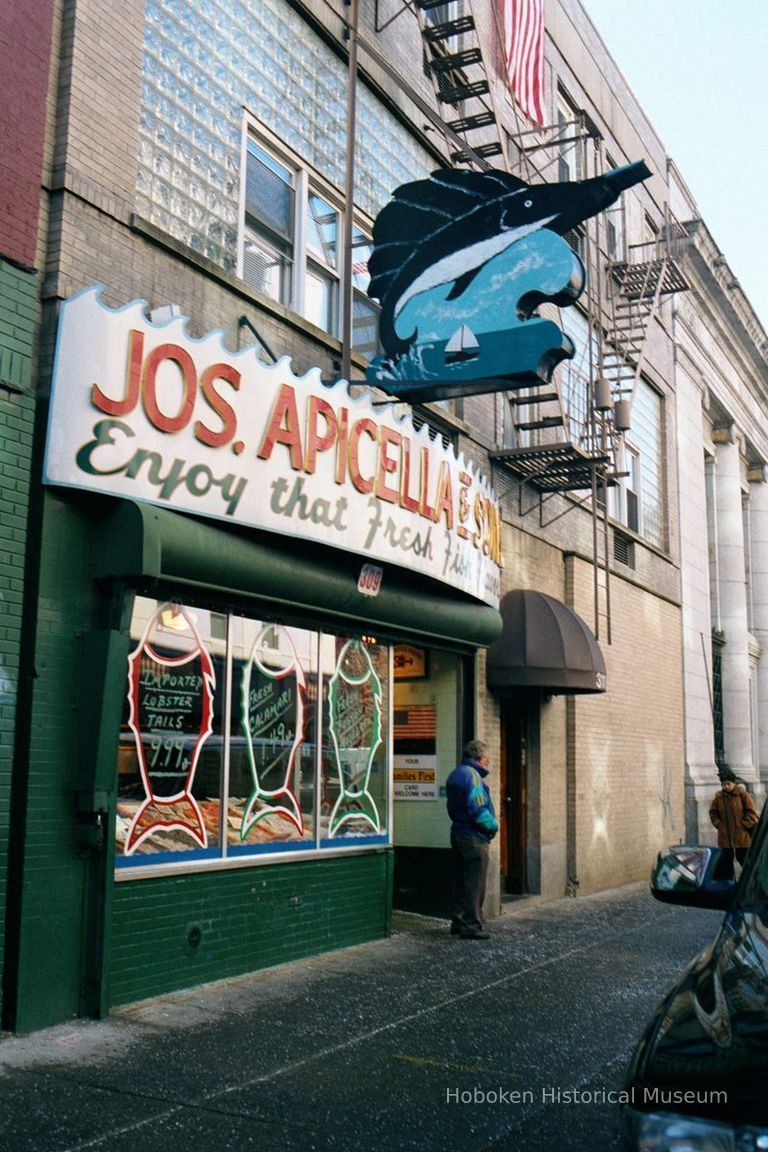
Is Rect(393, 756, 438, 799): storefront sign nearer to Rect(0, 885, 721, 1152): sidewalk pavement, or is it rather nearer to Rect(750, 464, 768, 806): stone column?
Rect(0, 885, 721, 1152): sidewalk pavement

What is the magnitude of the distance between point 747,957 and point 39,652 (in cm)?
480

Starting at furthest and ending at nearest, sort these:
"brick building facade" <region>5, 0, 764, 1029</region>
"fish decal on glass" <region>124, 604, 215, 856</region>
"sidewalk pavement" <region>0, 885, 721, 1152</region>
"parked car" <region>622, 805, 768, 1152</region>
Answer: "fish decal on glass" <region>124, 604, 215, 856</region>, "brick building facade" <region>5, 0, 764, 1029</region>, "sidewalk pavement" <region>0, 885, 721, 1152</region>, "parked car" <region>622, 805, 768, 1152</region>

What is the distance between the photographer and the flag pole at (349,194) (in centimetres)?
1005

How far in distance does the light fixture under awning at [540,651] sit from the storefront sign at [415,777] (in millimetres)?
1195

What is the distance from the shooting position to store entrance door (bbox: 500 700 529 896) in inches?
540

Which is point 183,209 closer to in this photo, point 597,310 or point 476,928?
point 476,928

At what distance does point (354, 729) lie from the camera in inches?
406

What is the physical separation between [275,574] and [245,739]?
130 centimetres

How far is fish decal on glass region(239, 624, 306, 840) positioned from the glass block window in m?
3.10

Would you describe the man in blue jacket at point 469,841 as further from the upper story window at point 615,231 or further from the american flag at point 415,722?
the upper story window at point 615,231

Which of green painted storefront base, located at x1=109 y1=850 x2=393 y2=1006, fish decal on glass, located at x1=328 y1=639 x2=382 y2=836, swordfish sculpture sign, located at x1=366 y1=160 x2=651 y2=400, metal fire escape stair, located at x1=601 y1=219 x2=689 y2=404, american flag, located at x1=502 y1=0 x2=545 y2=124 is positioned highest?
american flag, located at x1=502 y1=0 x2=545 y2=124

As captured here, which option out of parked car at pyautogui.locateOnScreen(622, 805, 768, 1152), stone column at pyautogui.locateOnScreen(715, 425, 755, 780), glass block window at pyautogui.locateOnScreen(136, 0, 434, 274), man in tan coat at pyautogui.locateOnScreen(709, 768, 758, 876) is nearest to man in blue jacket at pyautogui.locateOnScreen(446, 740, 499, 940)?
man in tan coat at pyautogui.locateOnScreen(709, 768, 758, 876)

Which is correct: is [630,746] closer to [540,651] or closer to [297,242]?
[540,651]

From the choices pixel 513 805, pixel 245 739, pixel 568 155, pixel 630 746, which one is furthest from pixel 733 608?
pixel 245 739
